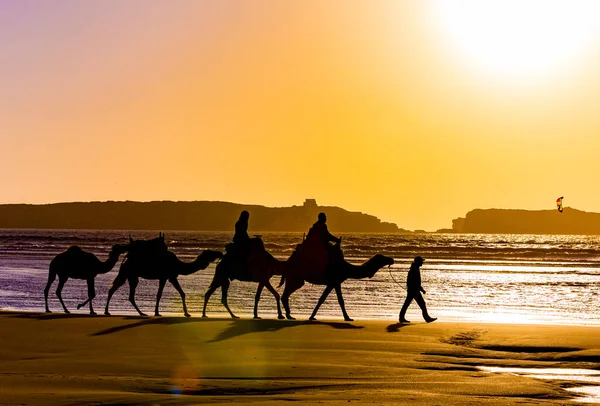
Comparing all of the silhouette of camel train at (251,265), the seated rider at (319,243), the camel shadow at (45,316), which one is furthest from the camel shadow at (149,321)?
the seated rider at (319,243)

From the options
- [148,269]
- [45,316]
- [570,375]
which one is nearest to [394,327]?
[570,375]

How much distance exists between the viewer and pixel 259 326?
16625 mm

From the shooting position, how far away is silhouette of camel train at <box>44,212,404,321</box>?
61.9ft

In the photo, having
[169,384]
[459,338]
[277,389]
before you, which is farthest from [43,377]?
[459,338]

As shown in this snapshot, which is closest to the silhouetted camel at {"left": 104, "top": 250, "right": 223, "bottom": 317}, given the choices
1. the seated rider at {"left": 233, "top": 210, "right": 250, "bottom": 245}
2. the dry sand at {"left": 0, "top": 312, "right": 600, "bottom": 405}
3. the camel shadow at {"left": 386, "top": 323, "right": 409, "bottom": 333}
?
the seated rider at {"left": 233, "top": 210, "right": 250, "bottom": 245}

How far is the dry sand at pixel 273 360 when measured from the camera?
981 cm

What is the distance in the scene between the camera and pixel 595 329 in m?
16.7

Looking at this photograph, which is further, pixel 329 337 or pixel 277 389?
pixel 329 337

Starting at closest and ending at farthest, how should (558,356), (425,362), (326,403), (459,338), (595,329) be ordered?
1. (326,403)
2. (425,362)
3. (558,356)
4. (459,338)
5. (595,329)

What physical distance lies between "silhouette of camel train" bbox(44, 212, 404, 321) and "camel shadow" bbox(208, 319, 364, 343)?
104cm

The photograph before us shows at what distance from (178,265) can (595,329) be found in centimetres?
840

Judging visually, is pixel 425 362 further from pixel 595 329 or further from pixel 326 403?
pixel 595 329

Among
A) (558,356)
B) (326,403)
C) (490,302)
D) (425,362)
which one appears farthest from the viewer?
(490,302)

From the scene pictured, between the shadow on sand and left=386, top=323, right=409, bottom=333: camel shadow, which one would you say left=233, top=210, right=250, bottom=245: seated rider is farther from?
left=386, top=323, right=409, bottom=333: camel shadow
